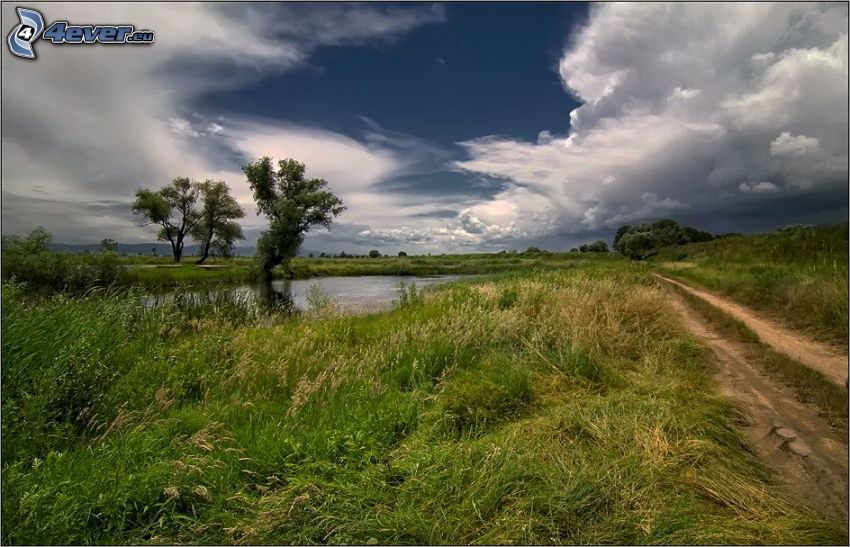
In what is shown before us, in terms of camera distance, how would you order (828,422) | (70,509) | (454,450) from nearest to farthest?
(70,509)
(454,450)
(828,422)

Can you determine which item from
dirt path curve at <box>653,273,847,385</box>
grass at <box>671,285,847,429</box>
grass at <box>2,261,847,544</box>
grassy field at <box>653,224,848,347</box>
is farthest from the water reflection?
grassy field at <box>653,224,848,347</box>

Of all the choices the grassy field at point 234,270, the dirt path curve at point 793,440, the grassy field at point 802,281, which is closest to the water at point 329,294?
the grassy field at point 234,270

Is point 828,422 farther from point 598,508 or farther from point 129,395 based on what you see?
point 129,395

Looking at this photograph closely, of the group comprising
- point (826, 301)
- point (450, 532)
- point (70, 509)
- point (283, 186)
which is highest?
point (283, 186)

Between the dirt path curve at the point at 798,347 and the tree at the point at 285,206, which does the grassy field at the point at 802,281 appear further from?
the tree at the point at 285,206

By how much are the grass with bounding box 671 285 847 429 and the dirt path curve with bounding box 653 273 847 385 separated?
19 cm

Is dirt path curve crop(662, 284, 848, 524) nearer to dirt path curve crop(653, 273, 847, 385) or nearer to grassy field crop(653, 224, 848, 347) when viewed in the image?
dirt path curve crop(653, 273, 847, 385)

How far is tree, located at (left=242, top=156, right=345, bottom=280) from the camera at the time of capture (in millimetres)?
45844

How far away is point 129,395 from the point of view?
5.29 m

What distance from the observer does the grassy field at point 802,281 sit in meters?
9.12

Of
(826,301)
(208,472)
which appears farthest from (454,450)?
(826,301)

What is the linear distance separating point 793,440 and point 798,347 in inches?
190

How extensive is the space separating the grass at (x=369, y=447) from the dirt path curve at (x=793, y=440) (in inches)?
9.8

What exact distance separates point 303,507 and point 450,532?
4.13 ft
